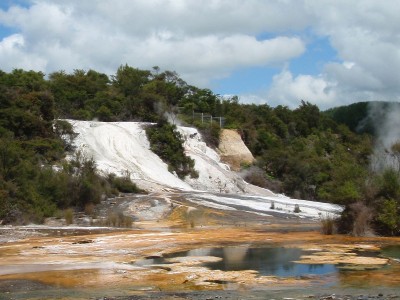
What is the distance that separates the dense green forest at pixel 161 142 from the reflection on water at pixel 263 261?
749 cm

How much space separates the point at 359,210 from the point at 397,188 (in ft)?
6.87

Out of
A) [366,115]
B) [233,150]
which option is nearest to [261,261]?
[233,150]

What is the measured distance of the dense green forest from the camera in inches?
1140

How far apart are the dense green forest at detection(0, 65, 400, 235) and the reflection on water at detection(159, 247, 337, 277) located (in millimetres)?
7487

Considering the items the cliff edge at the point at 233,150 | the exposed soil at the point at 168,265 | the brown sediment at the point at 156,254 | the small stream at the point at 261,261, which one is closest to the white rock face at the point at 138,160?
the cliff edge at the point at 233,150

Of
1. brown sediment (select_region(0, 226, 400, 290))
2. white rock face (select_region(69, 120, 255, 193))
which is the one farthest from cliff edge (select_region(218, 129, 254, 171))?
brown sediment (select_region(0, 226, 400, 290))

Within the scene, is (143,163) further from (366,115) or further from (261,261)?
(366,115)

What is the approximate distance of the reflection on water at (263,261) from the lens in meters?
16.9

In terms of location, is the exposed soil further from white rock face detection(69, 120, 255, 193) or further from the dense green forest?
white rock face detection(69, 120, 255, 193)

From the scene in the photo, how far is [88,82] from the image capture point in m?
79.8

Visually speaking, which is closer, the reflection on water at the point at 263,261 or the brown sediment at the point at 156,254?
→ the brown sediment at the point at 156,254

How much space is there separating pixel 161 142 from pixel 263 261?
133ft

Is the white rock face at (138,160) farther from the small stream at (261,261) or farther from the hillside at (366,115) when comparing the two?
the hillside at (366,115)

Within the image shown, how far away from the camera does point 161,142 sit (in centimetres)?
5869
